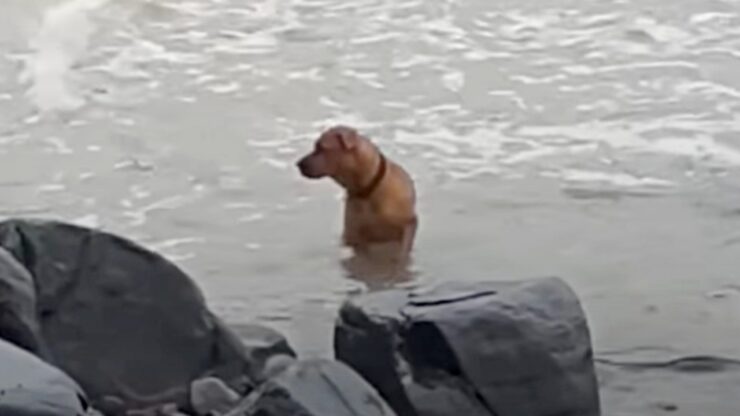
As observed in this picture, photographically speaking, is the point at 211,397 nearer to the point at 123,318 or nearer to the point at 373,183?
the point at 123,318

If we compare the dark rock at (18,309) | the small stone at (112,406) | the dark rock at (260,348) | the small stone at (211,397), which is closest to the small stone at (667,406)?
the dark rock at (260,348)

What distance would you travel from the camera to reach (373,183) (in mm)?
7219

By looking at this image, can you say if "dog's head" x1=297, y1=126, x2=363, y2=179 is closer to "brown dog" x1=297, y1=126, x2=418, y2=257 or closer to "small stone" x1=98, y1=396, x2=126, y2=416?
"brown dog" x1=297, y1=126, x2=418, y2=257

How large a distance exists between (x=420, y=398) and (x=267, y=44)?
6024 millimetres

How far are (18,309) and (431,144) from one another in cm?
399

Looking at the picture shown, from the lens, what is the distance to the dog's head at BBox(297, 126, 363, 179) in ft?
23.7

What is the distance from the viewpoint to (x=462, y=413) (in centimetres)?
454

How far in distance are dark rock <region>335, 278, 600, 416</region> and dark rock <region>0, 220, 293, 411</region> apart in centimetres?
33

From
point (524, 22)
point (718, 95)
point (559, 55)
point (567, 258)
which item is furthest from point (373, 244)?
point (524, 22)

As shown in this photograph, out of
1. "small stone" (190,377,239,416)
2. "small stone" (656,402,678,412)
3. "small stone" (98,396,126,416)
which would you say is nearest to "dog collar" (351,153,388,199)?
"small stone" (656,402,678,412)

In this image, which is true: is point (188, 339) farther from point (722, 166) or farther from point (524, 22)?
point (524, 22)

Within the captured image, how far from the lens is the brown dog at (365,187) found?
7.14 m

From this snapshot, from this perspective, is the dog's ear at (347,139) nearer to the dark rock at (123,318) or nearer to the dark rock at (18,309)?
the dark rock at (123,318)

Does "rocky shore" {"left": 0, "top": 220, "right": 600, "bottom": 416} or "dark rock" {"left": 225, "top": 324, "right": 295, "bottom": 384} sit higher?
"rocky shore" {"left": 0, "top": 220, "right": 600, "bottom": 416}
